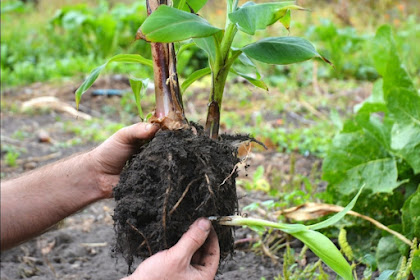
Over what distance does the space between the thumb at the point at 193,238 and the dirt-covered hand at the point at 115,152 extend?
12.9 inches

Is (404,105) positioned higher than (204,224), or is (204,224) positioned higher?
(404,105)

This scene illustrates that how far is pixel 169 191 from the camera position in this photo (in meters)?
1.45

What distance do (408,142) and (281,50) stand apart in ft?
2.69

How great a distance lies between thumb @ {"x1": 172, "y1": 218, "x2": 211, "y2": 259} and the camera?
140cm

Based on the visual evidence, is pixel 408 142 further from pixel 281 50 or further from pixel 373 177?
pixel 281 50

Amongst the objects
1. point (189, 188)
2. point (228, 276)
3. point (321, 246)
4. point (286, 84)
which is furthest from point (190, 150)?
point (286, 84)

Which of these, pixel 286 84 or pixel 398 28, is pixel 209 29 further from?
pixel 398 28

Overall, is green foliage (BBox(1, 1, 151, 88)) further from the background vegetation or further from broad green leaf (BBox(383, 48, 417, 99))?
broad green leaf (BBox(383, 48, 417, 99))

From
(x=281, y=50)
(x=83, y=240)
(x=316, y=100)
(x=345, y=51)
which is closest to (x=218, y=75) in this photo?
(x=281, y=50)

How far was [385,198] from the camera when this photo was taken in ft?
7.52

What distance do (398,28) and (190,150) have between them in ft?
26.4

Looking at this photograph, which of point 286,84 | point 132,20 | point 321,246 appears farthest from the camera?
point 132,20

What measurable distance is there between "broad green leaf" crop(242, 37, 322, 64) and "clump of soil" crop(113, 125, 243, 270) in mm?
296

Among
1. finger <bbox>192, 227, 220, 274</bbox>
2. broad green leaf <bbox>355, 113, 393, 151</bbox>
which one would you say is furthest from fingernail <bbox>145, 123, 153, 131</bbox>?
broad green leaf <bbox>355, 113, 393, 151</bbox>
